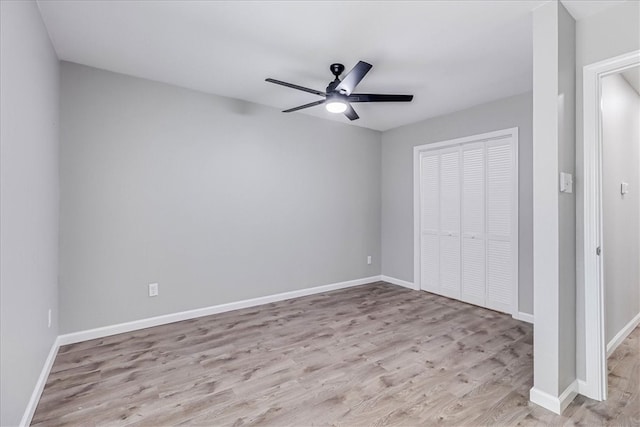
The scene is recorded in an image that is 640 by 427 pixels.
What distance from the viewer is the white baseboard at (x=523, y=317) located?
329 centimetres

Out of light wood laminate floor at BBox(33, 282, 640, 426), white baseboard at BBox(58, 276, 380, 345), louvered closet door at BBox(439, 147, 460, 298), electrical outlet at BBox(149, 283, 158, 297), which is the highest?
louvered closet door at BBox(439, 147, 460, 298)

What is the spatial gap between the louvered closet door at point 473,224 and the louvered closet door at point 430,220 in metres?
0.39

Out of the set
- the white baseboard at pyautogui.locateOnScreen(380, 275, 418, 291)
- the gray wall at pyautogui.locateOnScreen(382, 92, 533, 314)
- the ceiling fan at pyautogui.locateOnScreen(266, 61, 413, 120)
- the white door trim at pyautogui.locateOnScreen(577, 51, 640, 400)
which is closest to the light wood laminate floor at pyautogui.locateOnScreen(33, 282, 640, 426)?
the white door trim at pyautogui.locateOnScreen(577, 51, 640, 400)

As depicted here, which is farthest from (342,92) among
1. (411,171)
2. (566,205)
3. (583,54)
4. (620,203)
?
(620,203)

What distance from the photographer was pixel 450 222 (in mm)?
4195

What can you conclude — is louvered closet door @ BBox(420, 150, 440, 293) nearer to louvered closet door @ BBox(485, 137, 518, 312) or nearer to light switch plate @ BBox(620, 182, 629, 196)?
louvered closet door @ BBox(485, 137, 518, 312)

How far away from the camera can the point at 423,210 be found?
4.53 metres

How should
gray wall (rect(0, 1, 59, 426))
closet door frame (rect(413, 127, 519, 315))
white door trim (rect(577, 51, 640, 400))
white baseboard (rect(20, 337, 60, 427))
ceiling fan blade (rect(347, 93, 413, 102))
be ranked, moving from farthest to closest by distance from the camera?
closet door frame (rect(413, 127, 519, 315))
ceiling fan blade (rect(347, 93, 413, 102))
white door trim (rect(577, 51, 640, 400))
white baseboard (rect(20, 337, 60, 427))
gray wall (rect(0, 1, 59, 426))

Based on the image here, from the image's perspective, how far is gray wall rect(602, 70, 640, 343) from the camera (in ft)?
8.11

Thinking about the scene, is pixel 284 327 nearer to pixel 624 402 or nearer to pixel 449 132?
pixel 624 402

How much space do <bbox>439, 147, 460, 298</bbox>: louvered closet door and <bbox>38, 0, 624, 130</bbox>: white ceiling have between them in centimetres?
102

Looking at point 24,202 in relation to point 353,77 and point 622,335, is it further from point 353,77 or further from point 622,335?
point 622,335

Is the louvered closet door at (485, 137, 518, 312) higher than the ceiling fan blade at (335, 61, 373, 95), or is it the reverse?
the ceiling fan blade at (335, 61, 373, 95)

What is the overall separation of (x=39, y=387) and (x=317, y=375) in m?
1.83
